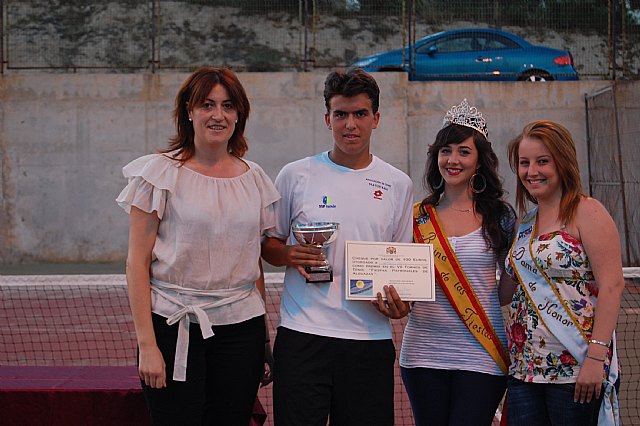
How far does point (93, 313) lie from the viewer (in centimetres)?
1100

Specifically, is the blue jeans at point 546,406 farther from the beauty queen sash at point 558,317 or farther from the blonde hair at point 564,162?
the blonde hair at point 564,162

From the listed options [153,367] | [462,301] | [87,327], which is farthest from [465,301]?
[87,327]

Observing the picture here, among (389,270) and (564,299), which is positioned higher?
(389,270)

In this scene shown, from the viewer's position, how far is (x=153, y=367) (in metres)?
3.38

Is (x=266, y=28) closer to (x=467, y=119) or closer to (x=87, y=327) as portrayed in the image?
(x=87, y=327)

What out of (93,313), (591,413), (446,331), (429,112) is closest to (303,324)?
(446,331)

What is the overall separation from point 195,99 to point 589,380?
200 centimetres

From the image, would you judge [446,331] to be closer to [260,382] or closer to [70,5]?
[260,382]

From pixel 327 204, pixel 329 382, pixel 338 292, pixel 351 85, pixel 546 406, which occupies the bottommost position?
pixel 546 406

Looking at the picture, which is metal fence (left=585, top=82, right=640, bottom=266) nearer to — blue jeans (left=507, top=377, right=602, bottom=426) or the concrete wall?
the concrete wall

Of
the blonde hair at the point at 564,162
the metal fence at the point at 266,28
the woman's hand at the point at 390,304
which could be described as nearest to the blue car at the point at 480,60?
the metal fence at the point at 266,28

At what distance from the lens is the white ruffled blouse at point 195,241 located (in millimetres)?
3416

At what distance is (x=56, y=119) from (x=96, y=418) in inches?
503

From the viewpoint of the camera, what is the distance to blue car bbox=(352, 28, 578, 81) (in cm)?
1727
